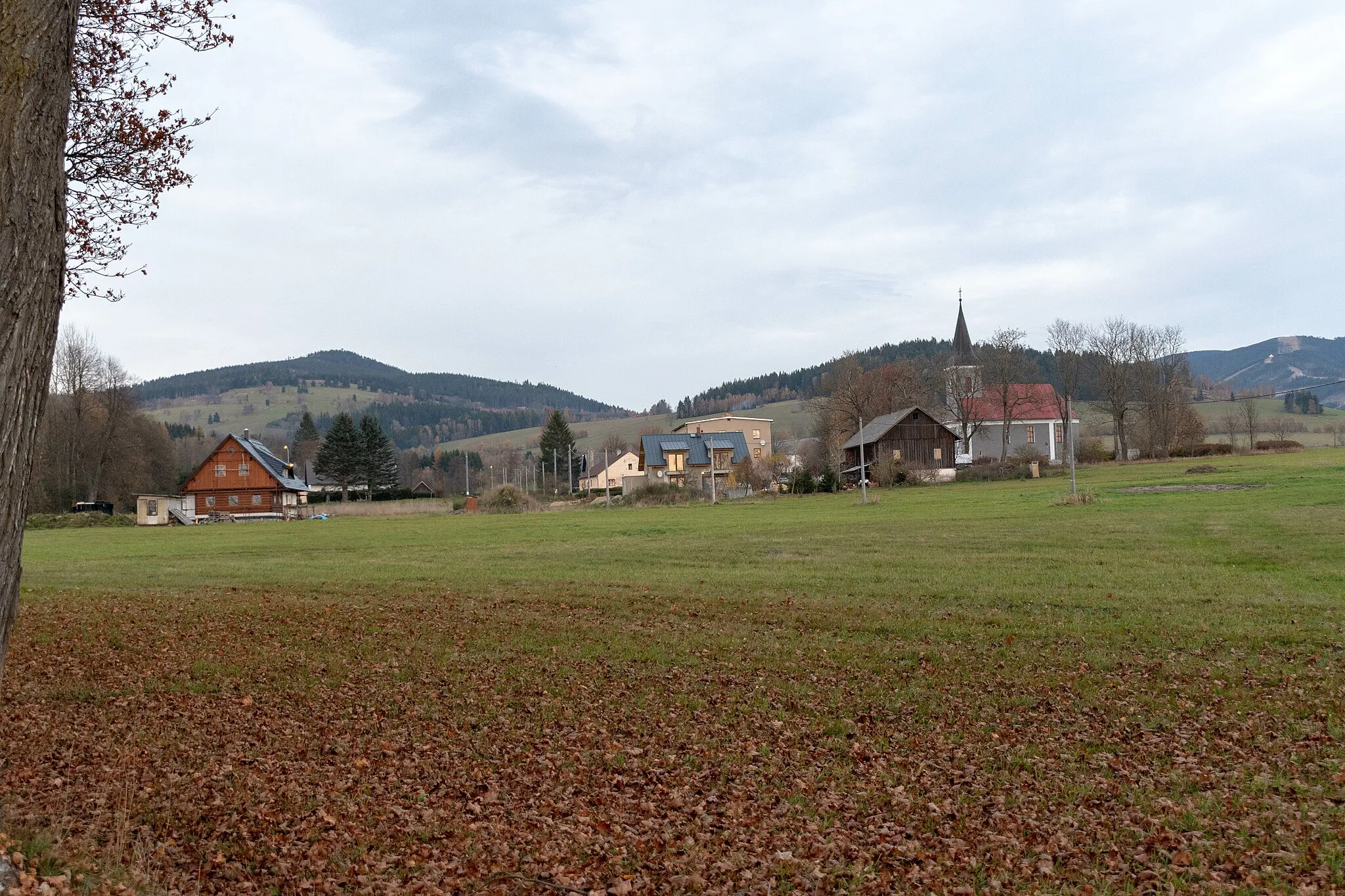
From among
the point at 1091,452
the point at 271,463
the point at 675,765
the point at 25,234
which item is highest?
the point at 271,463

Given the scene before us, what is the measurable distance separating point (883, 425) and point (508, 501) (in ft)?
106

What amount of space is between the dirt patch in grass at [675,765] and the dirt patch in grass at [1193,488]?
33.0 m

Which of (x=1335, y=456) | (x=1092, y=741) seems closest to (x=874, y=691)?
(x=1092, y=741)

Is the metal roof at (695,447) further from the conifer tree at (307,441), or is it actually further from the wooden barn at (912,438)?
the conifer tree at (307,441)

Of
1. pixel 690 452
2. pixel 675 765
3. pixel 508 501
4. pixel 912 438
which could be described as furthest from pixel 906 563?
pixel 690 452

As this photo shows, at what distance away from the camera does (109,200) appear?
11031 mm

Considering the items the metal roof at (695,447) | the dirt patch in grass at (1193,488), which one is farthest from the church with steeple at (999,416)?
the dirt patch in grass at (1193,488)

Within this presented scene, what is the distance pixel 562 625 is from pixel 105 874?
8157 mm

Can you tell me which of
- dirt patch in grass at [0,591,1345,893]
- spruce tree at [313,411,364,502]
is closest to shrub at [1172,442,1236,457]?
→ dirt patch in grass at [0,591,1345,893]

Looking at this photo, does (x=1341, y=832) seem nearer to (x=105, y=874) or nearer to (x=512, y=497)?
(x=105, y=874)

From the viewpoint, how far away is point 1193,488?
41.1 metres

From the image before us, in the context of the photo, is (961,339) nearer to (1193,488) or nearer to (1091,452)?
(1091,452)

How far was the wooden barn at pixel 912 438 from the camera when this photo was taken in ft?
255

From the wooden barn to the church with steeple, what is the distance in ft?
11.7
